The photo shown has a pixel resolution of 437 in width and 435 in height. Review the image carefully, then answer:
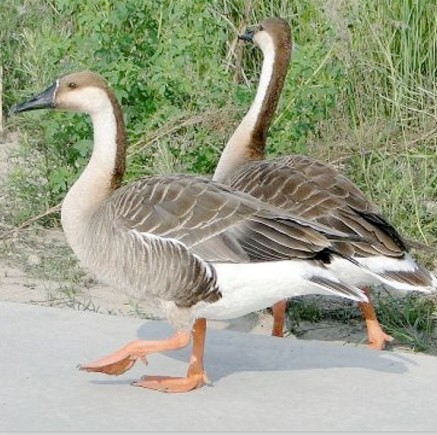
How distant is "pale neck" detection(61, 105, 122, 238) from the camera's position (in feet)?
17.4

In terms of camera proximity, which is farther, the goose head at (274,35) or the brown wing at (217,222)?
the goose head at (274,35)

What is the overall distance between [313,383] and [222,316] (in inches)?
17.6

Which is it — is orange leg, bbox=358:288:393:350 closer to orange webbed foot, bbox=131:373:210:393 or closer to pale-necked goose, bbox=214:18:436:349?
pale-necked goose, bbox=214:18:436:349

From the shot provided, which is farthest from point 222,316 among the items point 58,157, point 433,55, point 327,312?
point 433,55

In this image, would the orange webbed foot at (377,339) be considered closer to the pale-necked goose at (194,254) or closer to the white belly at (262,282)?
the pale-necked goose at (194,254)

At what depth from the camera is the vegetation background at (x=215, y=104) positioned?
25.6ft

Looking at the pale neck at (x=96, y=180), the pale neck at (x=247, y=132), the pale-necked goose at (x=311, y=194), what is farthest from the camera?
the pale neck at (x=247, y=132)

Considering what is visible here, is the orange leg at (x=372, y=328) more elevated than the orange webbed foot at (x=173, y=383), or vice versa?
the orange webbed foot at (x=173, y=383)

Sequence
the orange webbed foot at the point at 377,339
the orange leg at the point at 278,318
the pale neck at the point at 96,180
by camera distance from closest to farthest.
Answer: the pale neck at the point at 96,180
the orange webbed foot at the point at 377,339
the orange leg at the point at 278,318

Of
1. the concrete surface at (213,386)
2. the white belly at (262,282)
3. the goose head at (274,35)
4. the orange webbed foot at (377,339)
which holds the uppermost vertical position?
the goose head at (274,35)

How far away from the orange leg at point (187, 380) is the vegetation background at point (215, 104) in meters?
2.71

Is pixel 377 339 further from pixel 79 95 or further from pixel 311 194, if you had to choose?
pixel 79 95

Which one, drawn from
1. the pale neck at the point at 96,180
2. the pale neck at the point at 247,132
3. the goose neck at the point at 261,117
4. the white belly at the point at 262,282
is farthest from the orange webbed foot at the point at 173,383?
the goose neck at the point at 261,117

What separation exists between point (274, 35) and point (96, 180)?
2.36 m
